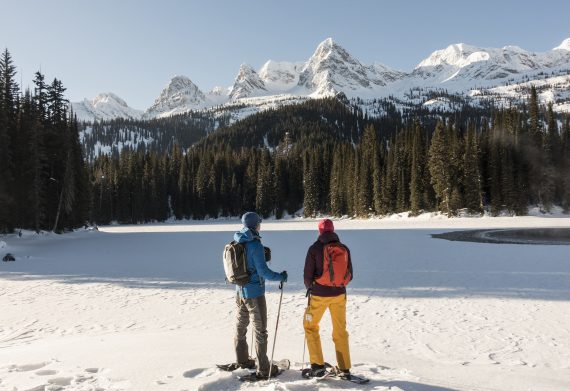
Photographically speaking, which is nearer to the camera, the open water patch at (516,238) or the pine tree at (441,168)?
the open water patch at (516,238)

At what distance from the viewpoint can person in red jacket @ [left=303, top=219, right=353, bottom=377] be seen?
18.9ft

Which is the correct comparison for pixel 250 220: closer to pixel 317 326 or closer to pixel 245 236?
pixel 245 236

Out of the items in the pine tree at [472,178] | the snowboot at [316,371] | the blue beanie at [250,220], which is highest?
the pine tree at [472,178]

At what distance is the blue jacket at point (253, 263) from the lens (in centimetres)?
581

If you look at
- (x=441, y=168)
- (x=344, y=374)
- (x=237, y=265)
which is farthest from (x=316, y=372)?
(x=441, y=168)

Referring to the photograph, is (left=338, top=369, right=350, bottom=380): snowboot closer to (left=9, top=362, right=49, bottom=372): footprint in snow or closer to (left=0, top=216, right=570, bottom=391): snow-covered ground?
(left=0, top=216, right=570, bottom=391): snow-covered ground

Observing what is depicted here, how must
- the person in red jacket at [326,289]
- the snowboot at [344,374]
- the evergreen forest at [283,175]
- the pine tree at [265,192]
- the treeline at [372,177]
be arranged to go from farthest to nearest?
the pine tree at [265,192] < the treeline at [372,177] < the evergreen forest at [283,175] < the person in red jacket at [326,289] < the snowboot at [344,374]

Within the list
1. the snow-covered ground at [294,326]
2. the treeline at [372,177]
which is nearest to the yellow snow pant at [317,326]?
the snow-covered ground at [294,326]

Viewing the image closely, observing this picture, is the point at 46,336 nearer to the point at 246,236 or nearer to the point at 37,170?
the point at 246,236

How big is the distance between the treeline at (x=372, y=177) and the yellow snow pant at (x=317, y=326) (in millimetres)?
57647

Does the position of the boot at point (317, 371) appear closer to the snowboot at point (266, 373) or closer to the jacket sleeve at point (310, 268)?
the snowboot at point (266, 373)

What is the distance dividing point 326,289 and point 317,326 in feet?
1.85

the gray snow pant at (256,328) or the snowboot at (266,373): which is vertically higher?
the gray snow pant at (256,328)

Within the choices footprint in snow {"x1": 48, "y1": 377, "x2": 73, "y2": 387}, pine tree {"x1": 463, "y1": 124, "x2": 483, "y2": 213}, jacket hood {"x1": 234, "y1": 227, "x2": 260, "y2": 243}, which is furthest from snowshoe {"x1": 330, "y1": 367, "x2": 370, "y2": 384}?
pine tree {"x1": 463, "y1": 124, "x2": 483, "y2": 213}
